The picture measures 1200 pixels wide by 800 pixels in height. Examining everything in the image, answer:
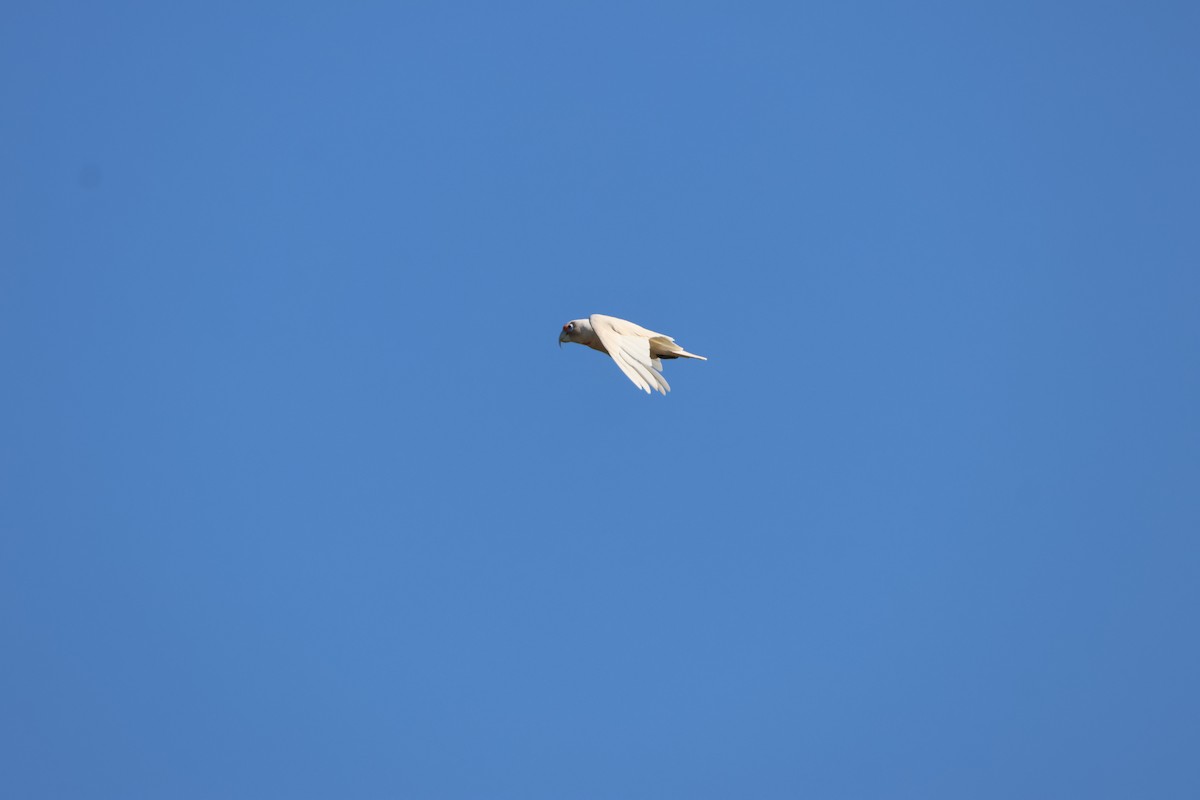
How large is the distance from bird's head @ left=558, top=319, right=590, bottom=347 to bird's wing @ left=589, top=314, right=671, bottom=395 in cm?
52

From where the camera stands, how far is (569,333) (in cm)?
3950

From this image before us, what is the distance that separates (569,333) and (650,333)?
2.33m

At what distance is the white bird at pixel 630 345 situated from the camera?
34325 millimetres

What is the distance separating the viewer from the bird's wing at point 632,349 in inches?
1345

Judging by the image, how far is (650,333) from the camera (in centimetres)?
3834

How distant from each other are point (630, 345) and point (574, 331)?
3.27m

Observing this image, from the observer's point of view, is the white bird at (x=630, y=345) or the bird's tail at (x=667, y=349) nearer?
the white bird at (x=630, y=345)

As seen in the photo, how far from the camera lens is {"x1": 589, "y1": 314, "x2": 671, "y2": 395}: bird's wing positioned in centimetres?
3416

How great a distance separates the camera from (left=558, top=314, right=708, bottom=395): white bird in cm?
3433

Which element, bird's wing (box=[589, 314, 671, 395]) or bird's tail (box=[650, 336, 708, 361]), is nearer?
bird's wing (box=[589, 314, 671, 395])

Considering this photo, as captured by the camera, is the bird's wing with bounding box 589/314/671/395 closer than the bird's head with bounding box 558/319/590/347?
Yes

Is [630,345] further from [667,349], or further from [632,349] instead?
[667,349]

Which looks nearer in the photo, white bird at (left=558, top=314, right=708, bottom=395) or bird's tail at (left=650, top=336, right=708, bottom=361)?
white bird at (left=558, top=314, right=708, bottom=395)

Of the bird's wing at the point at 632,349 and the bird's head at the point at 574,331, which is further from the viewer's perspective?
the bird's head at the point at 574,331
